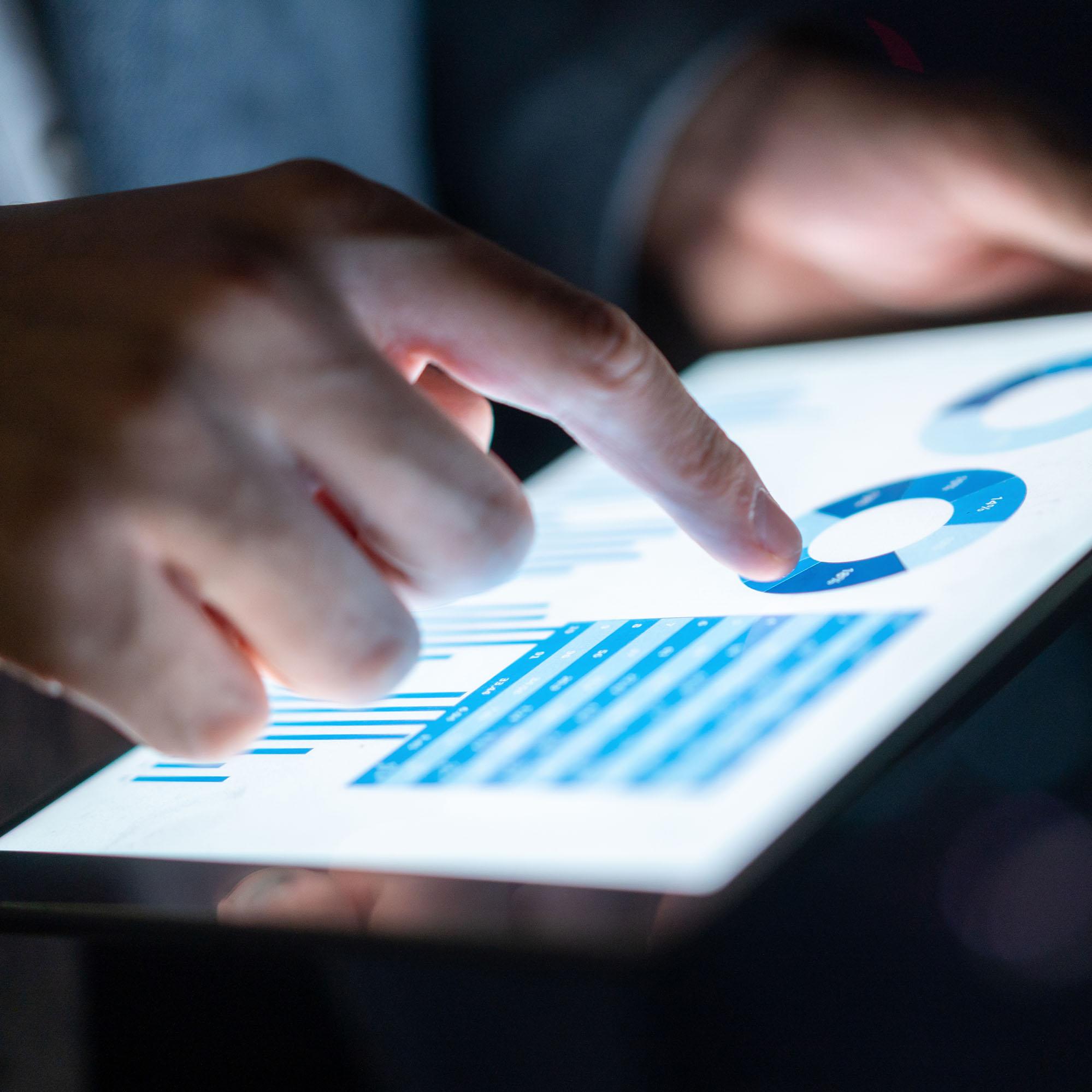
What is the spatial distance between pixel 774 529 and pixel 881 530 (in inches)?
2.2

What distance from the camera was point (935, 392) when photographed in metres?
0.49

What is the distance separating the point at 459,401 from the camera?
1.26 feet

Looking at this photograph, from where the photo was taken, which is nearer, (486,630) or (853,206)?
(486,630)

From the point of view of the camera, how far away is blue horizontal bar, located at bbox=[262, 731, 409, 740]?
321mm

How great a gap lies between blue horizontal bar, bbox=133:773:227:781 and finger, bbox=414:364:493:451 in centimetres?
15

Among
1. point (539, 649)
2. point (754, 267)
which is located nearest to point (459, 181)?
point (754, 267)

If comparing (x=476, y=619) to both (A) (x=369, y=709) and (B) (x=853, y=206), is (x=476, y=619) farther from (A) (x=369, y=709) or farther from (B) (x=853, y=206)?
(B) (x=853, y=206)

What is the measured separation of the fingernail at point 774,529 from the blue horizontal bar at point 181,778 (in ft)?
0.62

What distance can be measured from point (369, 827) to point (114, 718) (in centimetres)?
9

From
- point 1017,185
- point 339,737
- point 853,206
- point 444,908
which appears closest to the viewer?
point 444,908

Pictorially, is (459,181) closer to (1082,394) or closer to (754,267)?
(754,267)

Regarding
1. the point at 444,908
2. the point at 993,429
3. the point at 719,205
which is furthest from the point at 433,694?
the point at 719,205

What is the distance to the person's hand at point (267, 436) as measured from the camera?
267mm

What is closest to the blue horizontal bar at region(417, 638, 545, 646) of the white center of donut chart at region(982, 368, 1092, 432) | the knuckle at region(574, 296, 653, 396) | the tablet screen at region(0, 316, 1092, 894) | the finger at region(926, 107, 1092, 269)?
the tablet screen at region(0, 316, 1092, 894)
